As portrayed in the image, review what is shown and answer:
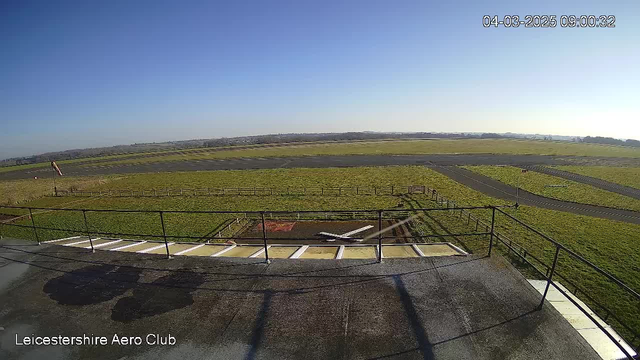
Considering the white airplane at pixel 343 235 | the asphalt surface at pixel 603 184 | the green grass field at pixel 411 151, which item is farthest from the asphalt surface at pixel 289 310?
the green grass field at pixel 411 151

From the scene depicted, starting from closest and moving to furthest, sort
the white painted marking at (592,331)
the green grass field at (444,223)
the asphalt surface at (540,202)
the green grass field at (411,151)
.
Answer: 1. the white painted marking at (592,331)
2. the green grass field at (444,223)
3. the asphalt surface at (540,202)
4. the green grass field at (411,151)

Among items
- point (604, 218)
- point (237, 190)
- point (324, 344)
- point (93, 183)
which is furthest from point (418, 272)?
point (93, 183)

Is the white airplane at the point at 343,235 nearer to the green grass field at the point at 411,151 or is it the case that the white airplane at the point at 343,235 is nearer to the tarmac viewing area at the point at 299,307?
the tarmac viewing area at the point at 299,307

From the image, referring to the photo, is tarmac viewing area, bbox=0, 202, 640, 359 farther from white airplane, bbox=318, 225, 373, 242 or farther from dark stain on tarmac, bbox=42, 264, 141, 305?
white airplane, bbox=318, 225, 373, 242

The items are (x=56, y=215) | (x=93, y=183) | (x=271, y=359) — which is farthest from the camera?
(x=93, y=183)

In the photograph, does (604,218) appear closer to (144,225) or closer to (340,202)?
(340,202)

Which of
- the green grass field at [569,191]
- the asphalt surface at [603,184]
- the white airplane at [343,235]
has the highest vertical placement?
the white airplane at [343,235]
